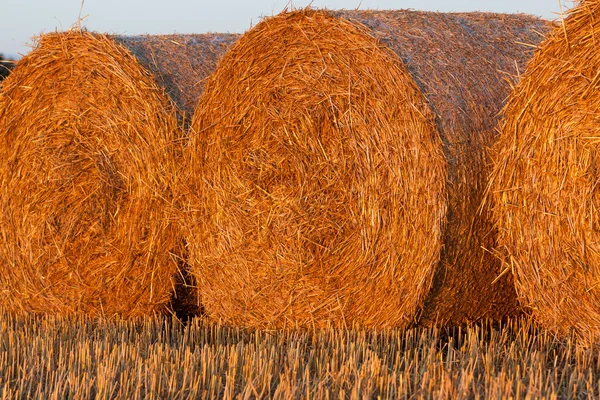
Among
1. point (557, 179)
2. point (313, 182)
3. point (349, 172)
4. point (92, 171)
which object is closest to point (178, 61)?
→ point (92, 171)

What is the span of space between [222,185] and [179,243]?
0.59m

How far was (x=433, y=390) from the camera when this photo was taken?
4.63m

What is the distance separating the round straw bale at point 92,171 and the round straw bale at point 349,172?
0.97 ft

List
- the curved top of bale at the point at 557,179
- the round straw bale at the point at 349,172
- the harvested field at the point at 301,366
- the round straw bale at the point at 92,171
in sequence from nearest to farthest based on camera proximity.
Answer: the harvested field at the point at 301,366, the curved top of bale at the point at 557,179, the round straw bale at the point at 349,172, the round straw bale at the point at 92,171

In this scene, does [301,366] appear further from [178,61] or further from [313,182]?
[178,61]

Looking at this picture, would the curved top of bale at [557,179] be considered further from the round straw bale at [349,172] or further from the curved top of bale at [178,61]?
the curved top of bale at [178,61]

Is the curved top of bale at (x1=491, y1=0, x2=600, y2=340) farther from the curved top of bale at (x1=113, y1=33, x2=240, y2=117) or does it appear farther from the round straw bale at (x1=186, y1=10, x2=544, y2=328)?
the curved top of bale at (x1=113, y1=33, x2=240, y2=117)

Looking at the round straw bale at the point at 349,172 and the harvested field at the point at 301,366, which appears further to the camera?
the round straw bale at the point at 349,172

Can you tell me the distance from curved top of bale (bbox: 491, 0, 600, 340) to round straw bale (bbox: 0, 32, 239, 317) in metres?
2.30

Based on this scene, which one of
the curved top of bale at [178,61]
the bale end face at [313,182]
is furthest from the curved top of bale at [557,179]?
the curved top of bale at [178,61]

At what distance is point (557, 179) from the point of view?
17.7 feet

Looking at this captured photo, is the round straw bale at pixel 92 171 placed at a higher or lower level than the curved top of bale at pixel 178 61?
lower

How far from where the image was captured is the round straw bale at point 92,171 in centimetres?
647

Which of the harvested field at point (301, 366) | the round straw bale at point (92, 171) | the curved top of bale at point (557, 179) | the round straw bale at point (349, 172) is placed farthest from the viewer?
the round straw bale at point (92, 171)
